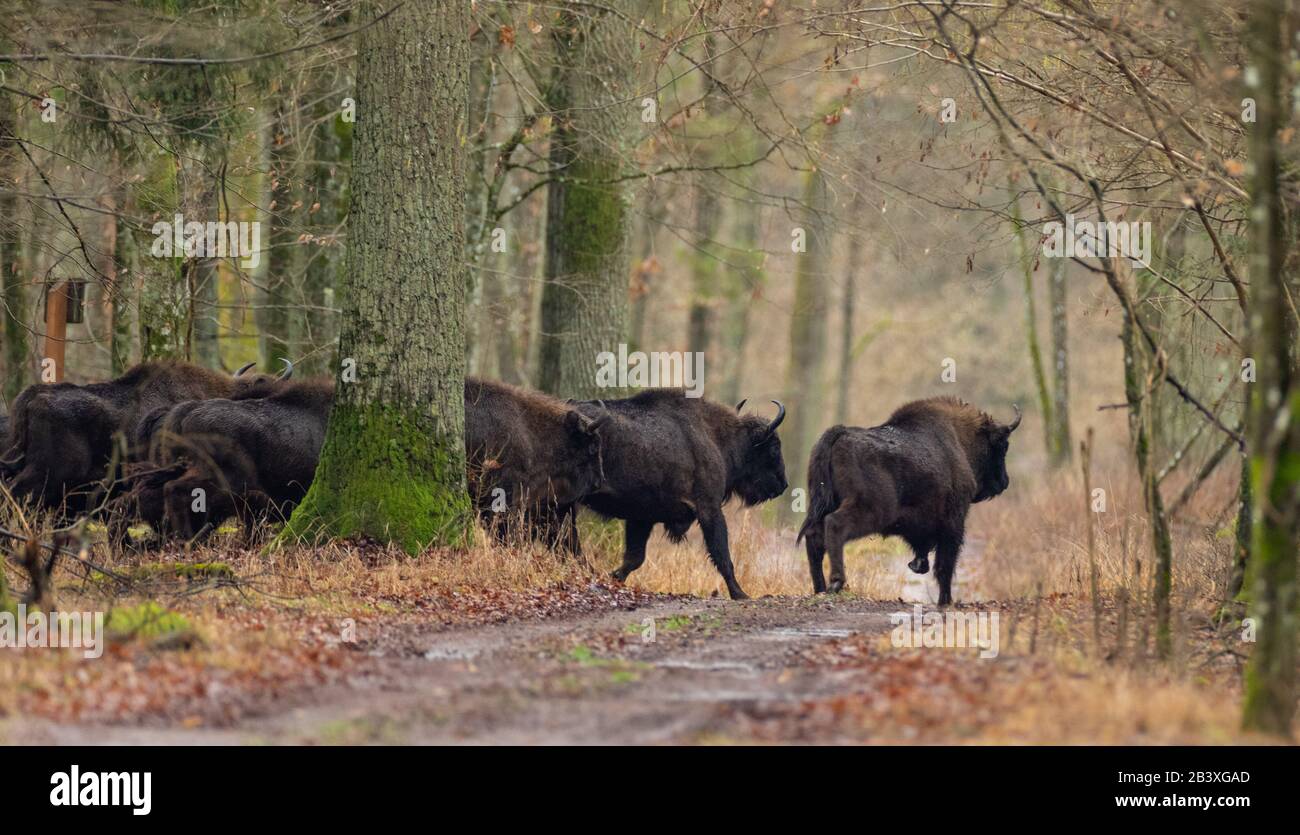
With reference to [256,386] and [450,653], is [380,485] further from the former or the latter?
[450,653]

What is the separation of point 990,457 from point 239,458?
27.5 feet

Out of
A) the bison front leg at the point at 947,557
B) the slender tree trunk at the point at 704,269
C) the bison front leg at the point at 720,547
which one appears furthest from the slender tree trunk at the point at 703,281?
the bison front leg at the point at 947,557

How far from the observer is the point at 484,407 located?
1505cm

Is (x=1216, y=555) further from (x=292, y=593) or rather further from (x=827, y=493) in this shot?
(x=292, y=593)

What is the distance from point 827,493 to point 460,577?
450 centimetres

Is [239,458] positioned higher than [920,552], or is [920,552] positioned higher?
[239,458]

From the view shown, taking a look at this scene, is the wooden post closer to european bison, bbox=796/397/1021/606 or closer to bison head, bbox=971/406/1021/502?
european bison, bbox=796/397/1021/606

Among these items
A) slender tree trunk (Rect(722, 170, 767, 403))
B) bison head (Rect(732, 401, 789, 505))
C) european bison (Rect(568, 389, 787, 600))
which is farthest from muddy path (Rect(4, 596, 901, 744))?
slender tree trunk (Rect(722, 170, 767, 403))

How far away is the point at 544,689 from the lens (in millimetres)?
8305

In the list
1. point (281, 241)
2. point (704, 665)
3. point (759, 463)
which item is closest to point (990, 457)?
point (759, 463)

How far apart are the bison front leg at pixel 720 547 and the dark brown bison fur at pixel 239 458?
4.19 m

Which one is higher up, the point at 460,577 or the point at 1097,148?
the point at 1097,148

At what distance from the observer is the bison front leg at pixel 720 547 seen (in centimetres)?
1558
